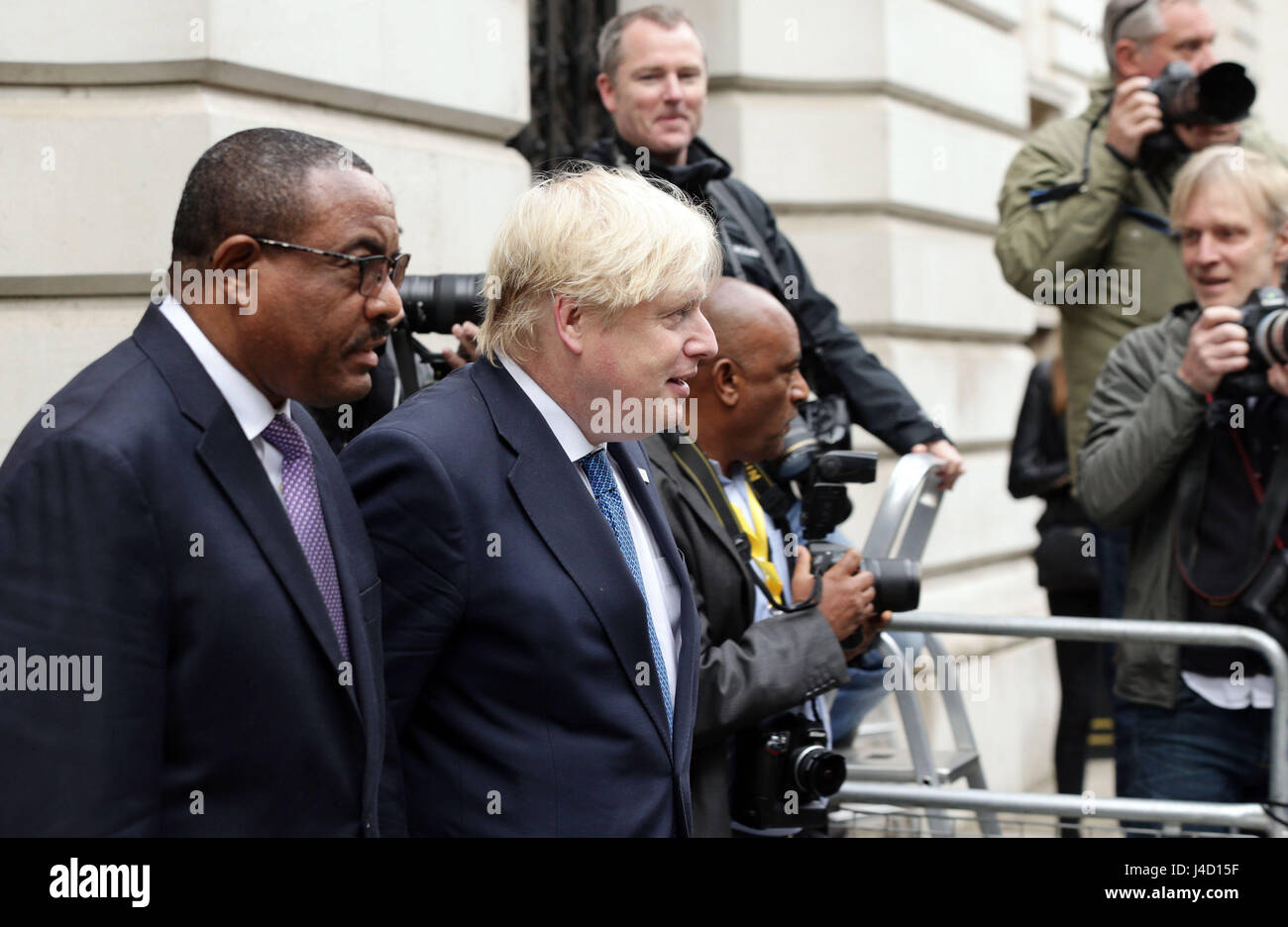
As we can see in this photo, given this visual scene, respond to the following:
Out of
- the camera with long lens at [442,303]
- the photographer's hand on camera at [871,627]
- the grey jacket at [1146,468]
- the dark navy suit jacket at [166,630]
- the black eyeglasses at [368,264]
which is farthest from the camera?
the grey jacket at [1146,468]

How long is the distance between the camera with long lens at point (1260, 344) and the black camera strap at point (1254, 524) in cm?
14

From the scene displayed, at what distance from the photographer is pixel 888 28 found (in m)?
→ 7.30

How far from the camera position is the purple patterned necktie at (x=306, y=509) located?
6.86 ft

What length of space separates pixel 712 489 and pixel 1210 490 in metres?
1.48

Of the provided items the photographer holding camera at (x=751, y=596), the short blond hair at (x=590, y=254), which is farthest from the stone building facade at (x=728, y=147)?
the short blond hair at (x=590, y=254)

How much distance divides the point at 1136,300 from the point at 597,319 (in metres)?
3.06

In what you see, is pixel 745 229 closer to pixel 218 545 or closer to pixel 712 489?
pixel 712 489

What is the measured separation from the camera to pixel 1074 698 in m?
6.23

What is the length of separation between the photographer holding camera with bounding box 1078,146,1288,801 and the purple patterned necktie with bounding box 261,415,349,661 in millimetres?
2439

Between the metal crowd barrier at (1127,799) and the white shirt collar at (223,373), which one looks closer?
the white shirt collar at (223,373)

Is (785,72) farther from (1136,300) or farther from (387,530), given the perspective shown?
(387,530)

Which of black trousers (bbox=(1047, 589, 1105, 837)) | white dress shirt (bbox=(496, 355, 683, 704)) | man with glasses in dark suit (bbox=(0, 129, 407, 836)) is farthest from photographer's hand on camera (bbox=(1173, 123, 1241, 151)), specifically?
man with glasses in dark suit (bbox=(0, 129, 407, 836))

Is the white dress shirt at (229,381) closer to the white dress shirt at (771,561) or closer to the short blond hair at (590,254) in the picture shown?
the short blond hair at (590,254)
